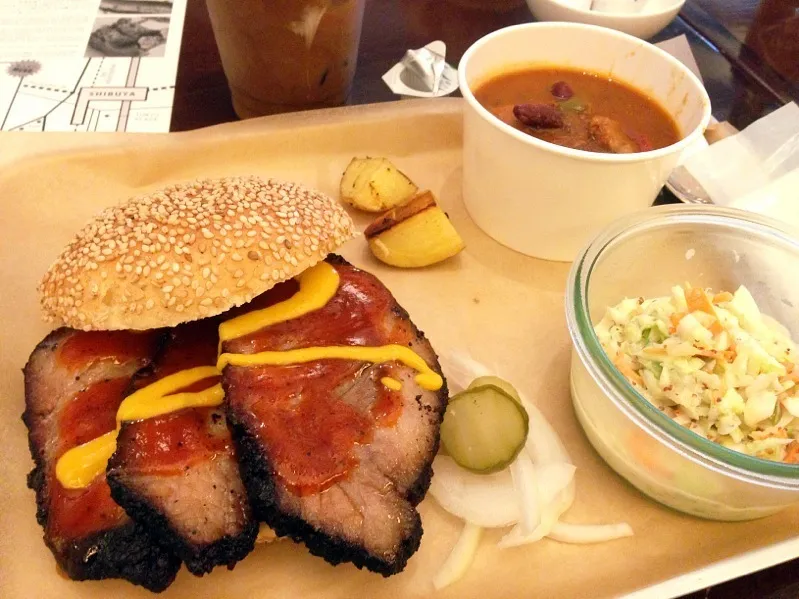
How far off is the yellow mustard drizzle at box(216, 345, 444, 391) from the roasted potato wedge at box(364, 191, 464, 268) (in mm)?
549

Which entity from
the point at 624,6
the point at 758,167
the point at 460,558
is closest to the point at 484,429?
the point at 460,558

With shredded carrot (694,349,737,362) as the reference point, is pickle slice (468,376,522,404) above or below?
below

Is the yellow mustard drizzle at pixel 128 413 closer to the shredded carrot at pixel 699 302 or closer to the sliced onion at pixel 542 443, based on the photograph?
the sliced onion at pixel 542 443

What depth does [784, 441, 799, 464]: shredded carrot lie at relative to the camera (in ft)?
4.70

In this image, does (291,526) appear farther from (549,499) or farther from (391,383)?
(549,499)

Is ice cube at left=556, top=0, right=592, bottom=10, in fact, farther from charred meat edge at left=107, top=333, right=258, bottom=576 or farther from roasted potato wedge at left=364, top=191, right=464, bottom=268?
charred meat edge at left=107, top=333, right=258, bottom=576

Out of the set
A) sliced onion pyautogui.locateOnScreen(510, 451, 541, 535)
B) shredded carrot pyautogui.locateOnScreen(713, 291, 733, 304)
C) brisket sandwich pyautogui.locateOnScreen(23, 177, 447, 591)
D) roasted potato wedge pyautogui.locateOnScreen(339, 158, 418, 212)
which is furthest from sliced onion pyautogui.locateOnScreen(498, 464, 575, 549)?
roasted potato wedge pyautogui.locateOnScreen(339, 158, 418, 212)

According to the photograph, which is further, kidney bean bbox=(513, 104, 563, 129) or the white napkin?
the white napkin

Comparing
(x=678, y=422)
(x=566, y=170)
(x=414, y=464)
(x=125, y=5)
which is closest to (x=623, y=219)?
(x=566, y=170)

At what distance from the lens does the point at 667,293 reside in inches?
76.6

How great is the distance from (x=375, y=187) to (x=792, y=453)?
1.43 m

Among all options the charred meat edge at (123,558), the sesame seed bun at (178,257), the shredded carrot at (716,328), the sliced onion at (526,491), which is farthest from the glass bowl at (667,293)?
the charred meat edge at (123,558)

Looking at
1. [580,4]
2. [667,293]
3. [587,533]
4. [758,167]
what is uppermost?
[580,4]

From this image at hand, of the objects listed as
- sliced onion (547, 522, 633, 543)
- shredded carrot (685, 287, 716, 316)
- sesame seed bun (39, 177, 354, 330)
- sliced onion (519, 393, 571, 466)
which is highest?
sesame seed bun (39, 177, 354, 330)
